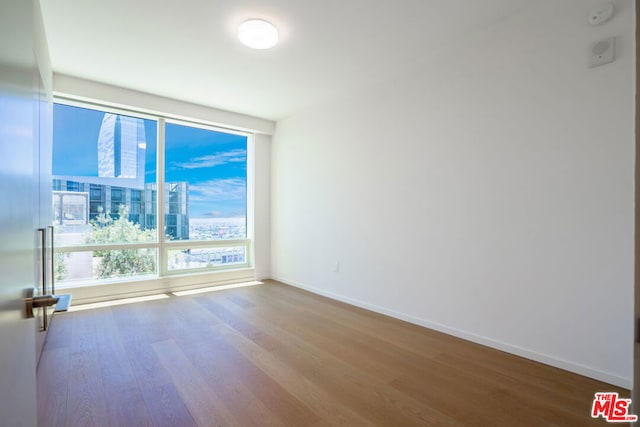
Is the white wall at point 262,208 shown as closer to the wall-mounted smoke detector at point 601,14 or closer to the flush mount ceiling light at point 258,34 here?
the flush mount ceiling light at point 258,34

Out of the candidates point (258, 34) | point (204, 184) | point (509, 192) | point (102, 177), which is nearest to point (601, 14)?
point (509, 192)

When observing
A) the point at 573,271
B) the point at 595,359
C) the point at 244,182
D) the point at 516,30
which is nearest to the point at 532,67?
the point at 516,30

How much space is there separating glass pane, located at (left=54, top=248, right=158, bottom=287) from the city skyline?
38.0 inches

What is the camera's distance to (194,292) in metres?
4.64

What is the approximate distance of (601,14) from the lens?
7.14 feet

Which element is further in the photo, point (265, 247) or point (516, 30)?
point (265, 247)

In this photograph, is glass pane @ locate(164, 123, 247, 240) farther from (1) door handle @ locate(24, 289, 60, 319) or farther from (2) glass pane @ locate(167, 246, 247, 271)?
(1) door handle @ locate(24, 289, 60, 319)

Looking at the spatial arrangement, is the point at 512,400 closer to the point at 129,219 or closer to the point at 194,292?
the point at 194,292

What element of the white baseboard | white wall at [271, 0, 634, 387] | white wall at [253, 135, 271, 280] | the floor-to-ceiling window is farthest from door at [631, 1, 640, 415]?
white wall at [253, 135, 271, 280]

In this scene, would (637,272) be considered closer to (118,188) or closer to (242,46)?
(242,46)

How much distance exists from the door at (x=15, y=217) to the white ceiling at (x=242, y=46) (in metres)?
2.13

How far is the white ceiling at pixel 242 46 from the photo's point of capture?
2525mm

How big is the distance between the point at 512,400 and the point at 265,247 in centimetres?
429

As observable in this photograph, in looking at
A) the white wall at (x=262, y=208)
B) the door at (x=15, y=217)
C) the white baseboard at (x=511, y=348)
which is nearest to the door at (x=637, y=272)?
the door at (x=15, y=217)
